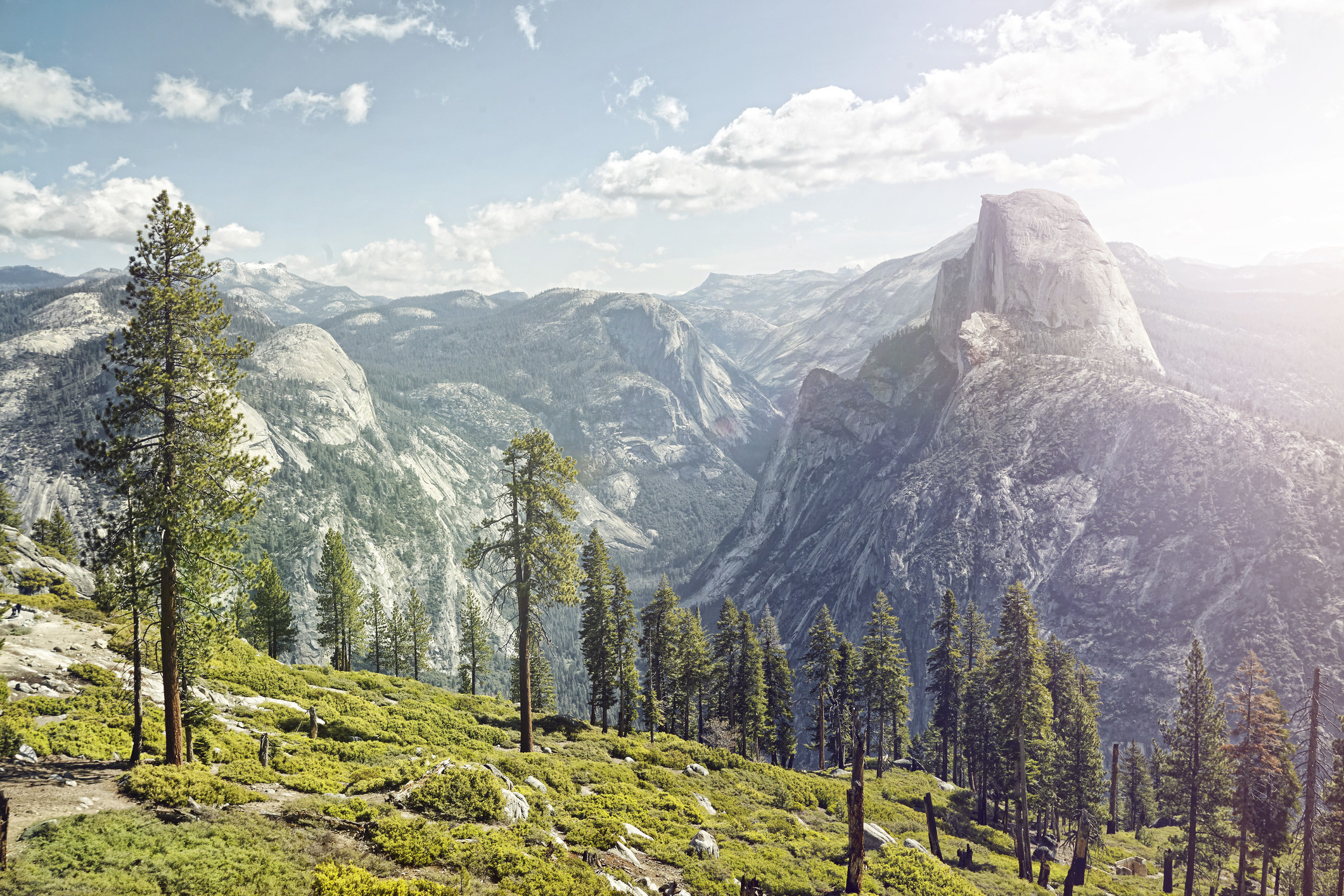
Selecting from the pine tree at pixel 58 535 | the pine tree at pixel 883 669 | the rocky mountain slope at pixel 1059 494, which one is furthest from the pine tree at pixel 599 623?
the rocky mountain slope at pixel 1059 494

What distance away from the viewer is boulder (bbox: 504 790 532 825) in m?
18.7

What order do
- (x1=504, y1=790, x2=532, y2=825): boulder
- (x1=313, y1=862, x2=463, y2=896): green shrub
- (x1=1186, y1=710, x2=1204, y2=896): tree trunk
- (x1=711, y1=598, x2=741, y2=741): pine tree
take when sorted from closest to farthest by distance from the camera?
(x1=313, y1=862, x2=463, y2=896): green shrub
(x1=504, y1=790, x2=532, y2=825): boulder
(x1=1186, y1=710, x2=1204, y2=896): tree trunk
(x1=711, y1=598, x2=741, y2=741): pine tree

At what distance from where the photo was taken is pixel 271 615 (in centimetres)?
5809

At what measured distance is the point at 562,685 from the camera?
191 m

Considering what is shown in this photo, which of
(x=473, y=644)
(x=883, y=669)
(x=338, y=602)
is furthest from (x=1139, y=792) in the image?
(x=338, y=602)

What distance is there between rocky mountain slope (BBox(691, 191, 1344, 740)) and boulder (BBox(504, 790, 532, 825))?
94.9 meters

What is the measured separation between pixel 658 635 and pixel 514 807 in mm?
37785

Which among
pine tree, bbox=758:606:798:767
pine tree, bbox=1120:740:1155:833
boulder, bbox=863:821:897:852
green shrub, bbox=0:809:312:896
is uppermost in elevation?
green shrub, bbox=0:809:312:896

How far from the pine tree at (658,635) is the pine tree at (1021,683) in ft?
87.7

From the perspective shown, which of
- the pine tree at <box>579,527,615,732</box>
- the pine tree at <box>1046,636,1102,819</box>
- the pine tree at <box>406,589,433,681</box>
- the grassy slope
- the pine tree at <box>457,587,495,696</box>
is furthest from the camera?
the pine tree at <box>406,589,433,681</box>

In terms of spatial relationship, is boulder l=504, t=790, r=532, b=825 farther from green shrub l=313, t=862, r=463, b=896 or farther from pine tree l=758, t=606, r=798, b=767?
pine tree l=758, t=606, r=798, b=767

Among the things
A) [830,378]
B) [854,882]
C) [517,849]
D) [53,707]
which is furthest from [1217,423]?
[53,707]

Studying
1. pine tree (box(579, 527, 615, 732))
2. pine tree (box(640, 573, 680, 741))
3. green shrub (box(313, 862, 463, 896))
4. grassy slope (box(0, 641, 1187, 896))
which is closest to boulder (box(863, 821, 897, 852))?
grassy slope (box(0, 641, 1187, 896))

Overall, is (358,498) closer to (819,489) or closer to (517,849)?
(819,489)
